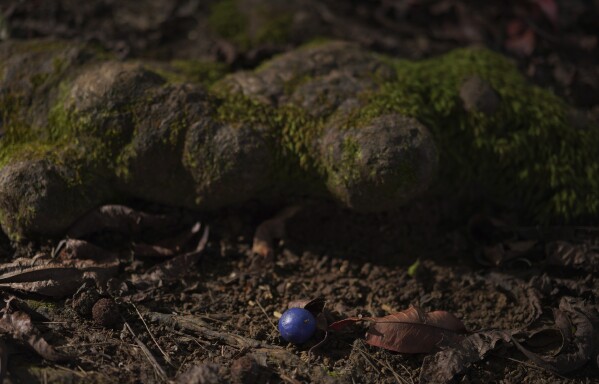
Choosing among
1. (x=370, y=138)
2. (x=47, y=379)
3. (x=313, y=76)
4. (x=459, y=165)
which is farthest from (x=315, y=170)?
(x=47, y=379)

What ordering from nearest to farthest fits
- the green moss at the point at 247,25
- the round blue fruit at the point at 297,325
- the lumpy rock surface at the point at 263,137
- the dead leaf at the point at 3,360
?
1. the dead leaf at the point at 3,360
2. the round blue fruit at the point at 297,325
3. the lumpy rock surface at the point at 263,137
4. the green moss at the point at 247,25

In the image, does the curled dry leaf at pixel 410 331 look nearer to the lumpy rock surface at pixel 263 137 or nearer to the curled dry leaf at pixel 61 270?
the lumpy rock surface at pixel 263 137

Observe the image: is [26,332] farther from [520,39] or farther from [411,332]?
[520,39]

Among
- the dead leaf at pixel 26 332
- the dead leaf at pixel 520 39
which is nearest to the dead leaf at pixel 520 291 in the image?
the dead leaf at pixel 520 39

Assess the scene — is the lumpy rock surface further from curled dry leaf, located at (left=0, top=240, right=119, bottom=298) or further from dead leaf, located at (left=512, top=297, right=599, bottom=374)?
dead leaf, located at (left=512, top=297, right=599, bottom=374)

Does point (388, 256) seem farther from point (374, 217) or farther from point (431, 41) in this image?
point (431, 41)

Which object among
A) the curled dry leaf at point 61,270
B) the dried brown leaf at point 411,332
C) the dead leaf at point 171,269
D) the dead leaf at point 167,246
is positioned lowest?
the dried brown leaf at point 411,332

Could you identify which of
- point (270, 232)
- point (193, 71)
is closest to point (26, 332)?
point (270, 232)

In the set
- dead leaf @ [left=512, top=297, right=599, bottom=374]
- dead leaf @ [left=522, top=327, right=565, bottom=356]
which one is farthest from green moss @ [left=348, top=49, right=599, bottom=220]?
dead leaf @ [left=522, top=327, right=565, bottom=356]
